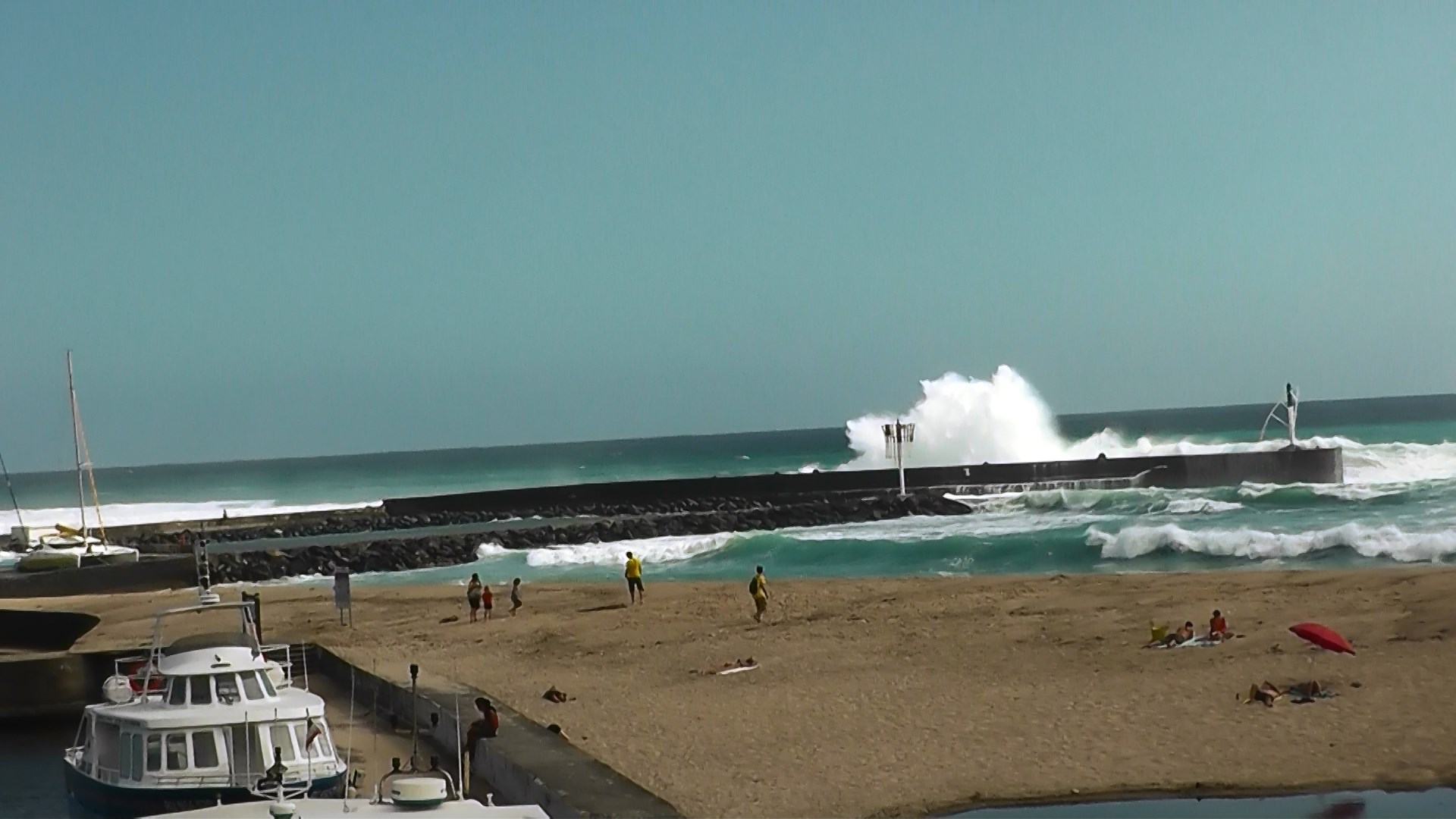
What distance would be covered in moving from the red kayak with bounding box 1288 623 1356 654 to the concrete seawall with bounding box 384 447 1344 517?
1568 inches

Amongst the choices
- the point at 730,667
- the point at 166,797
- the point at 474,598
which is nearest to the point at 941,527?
the point at 474,598

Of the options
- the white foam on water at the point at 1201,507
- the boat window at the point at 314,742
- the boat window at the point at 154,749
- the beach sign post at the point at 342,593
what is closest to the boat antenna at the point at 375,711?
the boat window at the point at 314,742

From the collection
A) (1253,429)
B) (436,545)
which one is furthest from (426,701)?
(1253,429)

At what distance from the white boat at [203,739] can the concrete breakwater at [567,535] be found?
31790 mm

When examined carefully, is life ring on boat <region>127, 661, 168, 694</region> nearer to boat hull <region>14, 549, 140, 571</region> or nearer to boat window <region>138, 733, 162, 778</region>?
boat window <region>138, 733, 162, 778</region>

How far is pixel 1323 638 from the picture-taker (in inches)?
706

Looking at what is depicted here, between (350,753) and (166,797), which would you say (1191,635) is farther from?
(166,797)

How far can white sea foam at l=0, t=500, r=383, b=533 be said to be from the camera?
280 feet

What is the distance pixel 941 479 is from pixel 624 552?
22.2 metres

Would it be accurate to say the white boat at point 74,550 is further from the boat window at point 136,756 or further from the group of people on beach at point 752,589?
the boat window at point 136,756

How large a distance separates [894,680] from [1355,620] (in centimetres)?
618

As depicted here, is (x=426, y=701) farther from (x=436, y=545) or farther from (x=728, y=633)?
(x=436, y=545)

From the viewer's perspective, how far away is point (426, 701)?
1762 cm

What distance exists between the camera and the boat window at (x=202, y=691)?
14.5m
